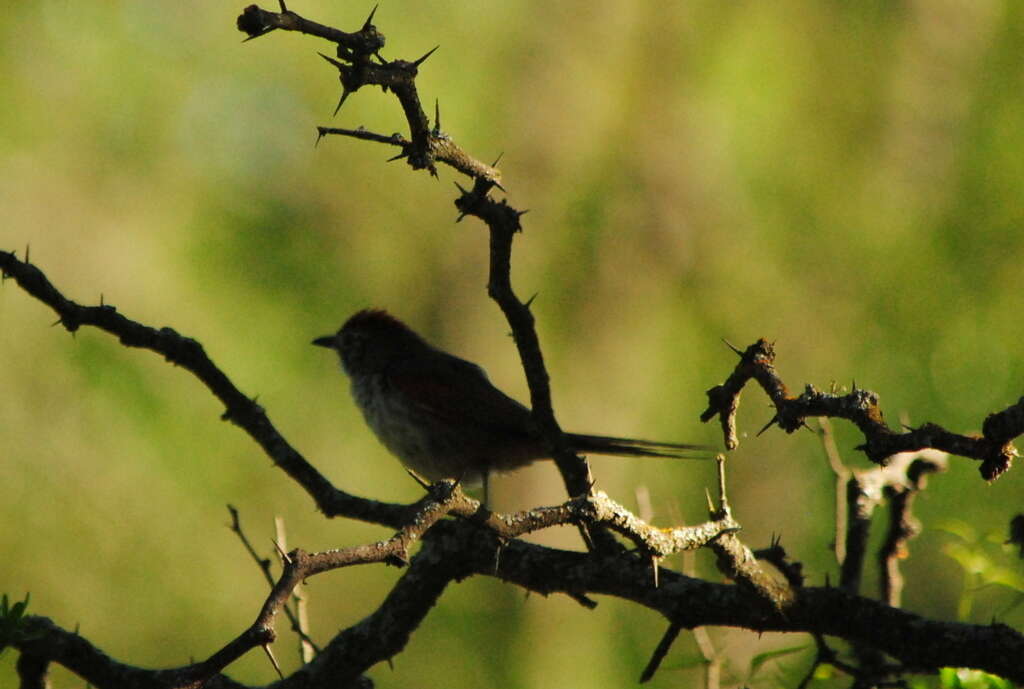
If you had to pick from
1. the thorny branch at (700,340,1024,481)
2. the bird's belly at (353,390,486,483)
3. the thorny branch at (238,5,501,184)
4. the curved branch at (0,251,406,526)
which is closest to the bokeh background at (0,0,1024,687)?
the bird's belly at (353,390,486,483)

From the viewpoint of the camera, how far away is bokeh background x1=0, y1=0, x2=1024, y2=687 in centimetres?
1052

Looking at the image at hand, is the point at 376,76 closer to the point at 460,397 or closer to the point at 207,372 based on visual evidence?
the point at 207,372

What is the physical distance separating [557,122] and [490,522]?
11.9 metres

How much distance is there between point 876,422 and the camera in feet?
8.34

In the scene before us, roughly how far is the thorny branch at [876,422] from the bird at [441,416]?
3.42 metres

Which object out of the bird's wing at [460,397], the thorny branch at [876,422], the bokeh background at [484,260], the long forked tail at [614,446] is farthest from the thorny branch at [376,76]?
the bokeh background at [484,260]

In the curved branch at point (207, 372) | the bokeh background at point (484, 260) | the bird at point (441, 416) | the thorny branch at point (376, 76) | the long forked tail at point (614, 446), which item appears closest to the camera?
the thorny branch at point (376, 76)

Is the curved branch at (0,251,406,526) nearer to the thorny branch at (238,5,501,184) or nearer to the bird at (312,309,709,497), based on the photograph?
the thorny branch at (238,5,501,184)

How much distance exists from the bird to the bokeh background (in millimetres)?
3520

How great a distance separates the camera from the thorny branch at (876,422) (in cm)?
235

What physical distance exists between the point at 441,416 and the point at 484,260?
7558mm

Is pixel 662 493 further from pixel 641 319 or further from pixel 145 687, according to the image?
pixel 145 687

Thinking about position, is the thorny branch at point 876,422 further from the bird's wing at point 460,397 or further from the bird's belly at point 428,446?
the bird's belly at point 428,446

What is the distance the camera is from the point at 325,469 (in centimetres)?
1217
